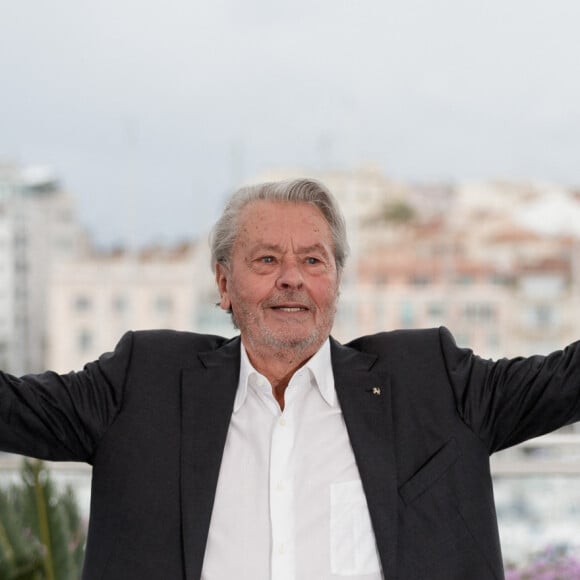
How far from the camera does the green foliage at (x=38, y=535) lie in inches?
94.7

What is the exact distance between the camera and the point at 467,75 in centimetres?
3525

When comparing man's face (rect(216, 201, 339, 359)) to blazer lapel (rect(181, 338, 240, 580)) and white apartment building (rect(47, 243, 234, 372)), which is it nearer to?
blazer lapel (rect(181, 338, 240, 580))

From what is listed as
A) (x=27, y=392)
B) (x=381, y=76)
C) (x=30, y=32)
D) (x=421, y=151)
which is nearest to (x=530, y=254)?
(x=421, y=151)

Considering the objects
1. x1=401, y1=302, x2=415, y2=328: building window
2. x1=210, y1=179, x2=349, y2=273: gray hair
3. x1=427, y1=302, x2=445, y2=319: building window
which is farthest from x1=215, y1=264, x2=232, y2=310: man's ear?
x1=427, y1=302, x2=445, y2=319: building window

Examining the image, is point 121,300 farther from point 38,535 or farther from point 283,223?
point 283,223

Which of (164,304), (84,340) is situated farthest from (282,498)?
(84,340)

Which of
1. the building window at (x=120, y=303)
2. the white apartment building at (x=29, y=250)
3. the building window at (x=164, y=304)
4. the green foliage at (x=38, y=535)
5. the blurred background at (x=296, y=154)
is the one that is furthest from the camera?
the building window at (x=120, y=303)

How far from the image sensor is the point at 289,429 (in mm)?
1568

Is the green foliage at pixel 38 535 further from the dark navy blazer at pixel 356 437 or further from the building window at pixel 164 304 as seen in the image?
the building window at pixel 164 304

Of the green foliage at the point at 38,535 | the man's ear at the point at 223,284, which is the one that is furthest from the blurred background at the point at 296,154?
the man's ear at the point at 223,284

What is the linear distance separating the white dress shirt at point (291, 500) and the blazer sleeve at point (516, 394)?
19 cm

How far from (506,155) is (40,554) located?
34.1 meters

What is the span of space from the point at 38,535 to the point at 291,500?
1253 millimetres

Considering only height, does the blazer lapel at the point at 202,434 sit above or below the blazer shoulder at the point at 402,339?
below
